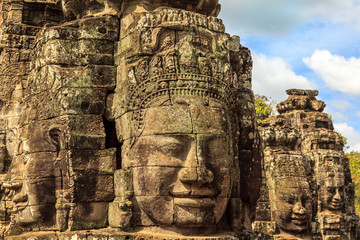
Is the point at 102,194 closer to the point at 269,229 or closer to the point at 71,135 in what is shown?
the point at 71,135

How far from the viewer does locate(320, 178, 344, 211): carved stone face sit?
17828 millimetres

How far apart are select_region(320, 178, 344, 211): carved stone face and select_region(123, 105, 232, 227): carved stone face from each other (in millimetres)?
11983

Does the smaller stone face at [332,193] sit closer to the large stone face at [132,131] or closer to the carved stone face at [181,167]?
the large stone face at [132,131]

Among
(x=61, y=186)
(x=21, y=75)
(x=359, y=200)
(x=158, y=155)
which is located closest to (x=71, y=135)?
(x=61, y=186)

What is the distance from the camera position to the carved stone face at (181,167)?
6.46 metres

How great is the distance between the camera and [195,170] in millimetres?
6430

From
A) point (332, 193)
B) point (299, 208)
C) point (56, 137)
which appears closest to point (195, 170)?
point (56, 137)

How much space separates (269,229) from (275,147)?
2.03 meters

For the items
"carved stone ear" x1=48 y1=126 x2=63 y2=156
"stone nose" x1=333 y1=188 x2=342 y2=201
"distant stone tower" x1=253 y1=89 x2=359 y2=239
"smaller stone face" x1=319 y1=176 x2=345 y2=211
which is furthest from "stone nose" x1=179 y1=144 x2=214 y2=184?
"stone nose" x1=333 y1=188 x2=342 y2=201

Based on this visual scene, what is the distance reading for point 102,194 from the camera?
22.9 ft

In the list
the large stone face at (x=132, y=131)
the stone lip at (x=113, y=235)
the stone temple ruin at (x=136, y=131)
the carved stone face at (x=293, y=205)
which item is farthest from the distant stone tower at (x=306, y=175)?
the stone lip at (x=113, y=235)

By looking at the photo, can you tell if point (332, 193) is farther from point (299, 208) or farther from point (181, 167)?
point (181, 167)

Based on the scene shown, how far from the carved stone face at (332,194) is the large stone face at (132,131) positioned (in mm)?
10797

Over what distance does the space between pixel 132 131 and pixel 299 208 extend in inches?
256
